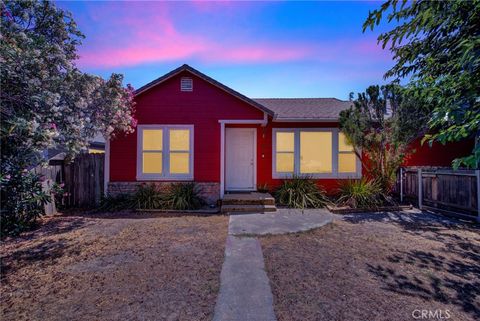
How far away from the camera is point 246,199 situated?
25.3ft

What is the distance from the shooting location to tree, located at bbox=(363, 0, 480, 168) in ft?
8.26

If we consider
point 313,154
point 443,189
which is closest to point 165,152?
point 313,154

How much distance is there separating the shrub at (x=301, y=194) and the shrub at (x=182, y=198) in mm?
2928

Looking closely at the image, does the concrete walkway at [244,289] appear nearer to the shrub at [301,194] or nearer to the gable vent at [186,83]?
the shrub at [301,194]

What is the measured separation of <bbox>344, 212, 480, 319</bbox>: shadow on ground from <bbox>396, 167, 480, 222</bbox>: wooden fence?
0.90 metres

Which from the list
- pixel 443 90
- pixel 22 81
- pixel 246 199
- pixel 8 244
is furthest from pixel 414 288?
pixel 8 244

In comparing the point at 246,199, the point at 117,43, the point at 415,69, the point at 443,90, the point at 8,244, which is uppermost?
the point at 117,43

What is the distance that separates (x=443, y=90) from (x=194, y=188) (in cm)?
711

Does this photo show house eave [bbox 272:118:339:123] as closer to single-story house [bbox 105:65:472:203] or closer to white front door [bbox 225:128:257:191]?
single-story house [bbox 105:65:472:203]

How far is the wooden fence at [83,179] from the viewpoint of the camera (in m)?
8.37

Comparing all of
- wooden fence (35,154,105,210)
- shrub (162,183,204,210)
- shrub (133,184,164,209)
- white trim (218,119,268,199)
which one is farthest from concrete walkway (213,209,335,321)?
wooden fence (35,154,105,210)

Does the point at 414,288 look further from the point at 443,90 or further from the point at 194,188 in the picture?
the point at 194,188

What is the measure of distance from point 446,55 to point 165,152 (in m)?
7.91

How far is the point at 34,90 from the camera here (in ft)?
12.8
